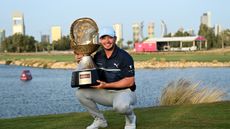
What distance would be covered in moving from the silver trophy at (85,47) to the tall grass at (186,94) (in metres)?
6.70

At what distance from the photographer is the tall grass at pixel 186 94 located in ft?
45.5

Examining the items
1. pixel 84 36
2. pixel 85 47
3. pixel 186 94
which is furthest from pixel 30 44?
pixel 85 47

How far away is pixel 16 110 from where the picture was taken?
20.3 metres

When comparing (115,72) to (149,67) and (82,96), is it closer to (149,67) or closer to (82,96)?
(82,96)

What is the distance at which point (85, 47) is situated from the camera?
7.48m

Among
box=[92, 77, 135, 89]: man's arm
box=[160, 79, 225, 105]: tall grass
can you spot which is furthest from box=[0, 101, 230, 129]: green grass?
box=[160, 79, 225, 105]: tall grass

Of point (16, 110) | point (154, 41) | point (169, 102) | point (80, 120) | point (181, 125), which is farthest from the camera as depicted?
point (154, 41)

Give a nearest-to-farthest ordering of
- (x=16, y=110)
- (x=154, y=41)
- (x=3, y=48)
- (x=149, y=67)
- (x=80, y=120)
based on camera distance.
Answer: (x=80, y=120)
(x=16, y=110)
(x=149, y=67)
(x=154, y=41)
(x=3, y=48)

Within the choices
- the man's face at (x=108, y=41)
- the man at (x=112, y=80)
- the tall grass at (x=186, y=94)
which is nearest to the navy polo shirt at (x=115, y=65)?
the man at (x=112, y=80)

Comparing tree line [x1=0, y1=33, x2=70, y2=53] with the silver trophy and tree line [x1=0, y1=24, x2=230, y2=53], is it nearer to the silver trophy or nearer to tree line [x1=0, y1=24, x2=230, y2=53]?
tree line [x1=0, y1=24, x2=230, y2=53]

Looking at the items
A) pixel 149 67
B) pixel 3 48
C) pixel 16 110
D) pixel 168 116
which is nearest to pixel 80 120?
pixel 168 116

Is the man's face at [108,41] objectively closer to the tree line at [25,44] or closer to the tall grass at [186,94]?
the tall grass at [186,94]

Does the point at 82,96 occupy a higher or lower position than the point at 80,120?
A: higher

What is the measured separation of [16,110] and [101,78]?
1355 cm
